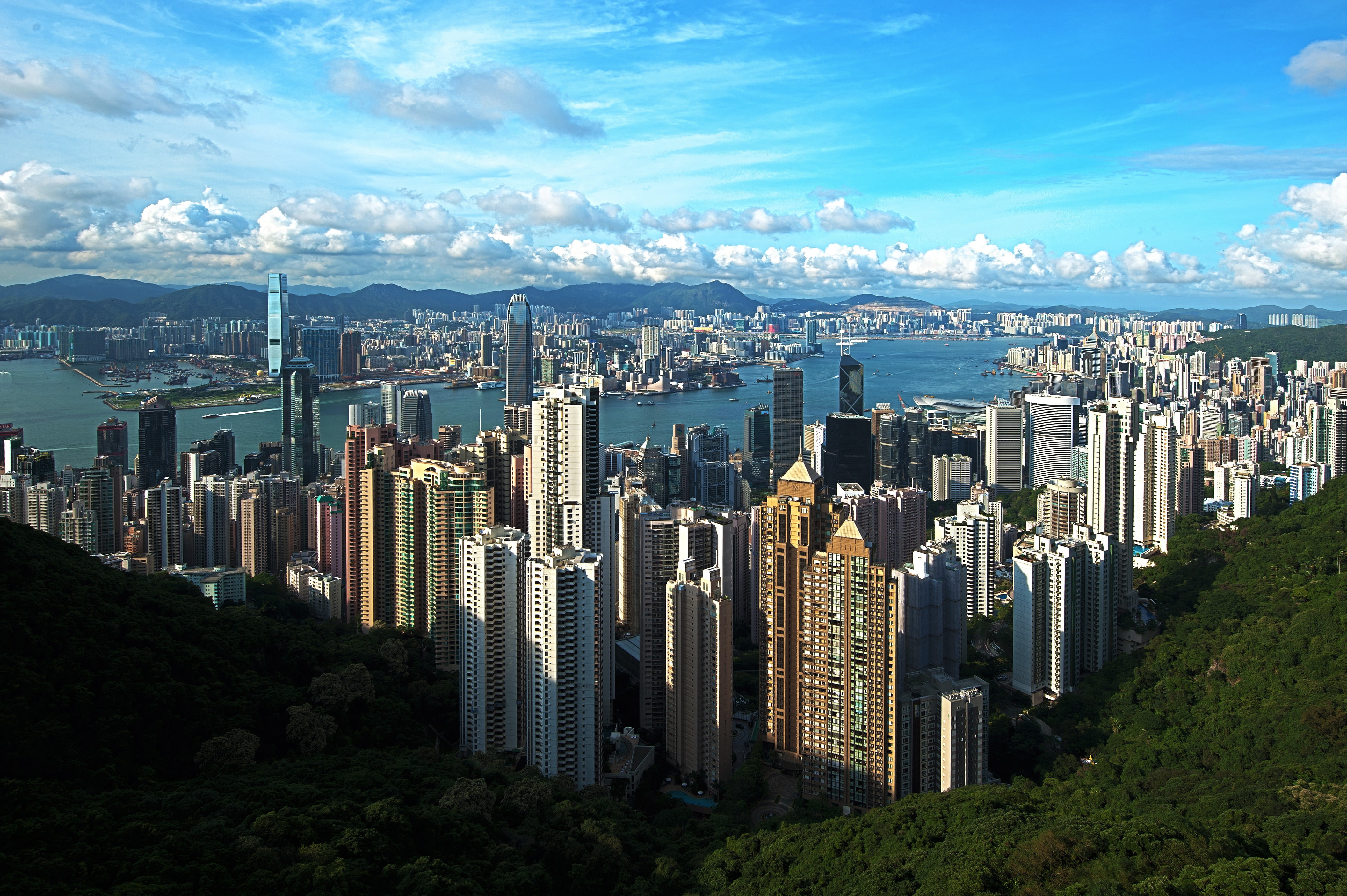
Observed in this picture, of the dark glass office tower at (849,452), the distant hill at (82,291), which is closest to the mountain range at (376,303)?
the distant hill at (82,291)

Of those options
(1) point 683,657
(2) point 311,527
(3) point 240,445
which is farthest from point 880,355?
(1) point 683,657

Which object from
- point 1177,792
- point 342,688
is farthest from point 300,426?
point 1177,792

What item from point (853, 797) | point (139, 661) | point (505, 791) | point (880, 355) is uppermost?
point (880, 355)

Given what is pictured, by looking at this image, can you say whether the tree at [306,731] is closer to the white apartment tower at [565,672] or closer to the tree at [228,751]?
the tree at [228,751]

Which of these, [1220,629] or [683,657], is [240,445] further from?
[1220,629]

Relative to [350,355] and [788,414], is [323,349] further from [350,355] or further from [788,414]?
[788,414]
